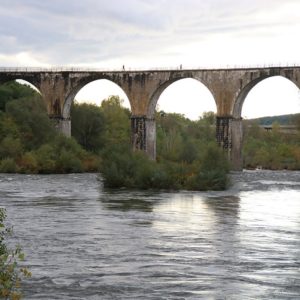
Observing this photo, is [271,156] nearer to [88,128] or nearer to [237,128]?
[237,128]

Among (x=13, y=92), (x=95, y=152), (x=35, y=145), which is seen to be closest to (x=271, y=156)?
(x=95, y=152)

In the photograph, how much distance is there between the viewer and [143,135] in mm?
47375

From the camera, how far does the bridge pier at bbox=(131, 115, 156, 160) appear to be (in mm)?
47250

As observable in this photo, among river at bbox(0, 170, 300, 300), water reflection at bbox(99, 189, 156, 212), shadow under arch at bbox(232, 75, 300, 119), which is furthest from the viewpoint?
shadow under arch at bbox(232, 75, 300, 119)

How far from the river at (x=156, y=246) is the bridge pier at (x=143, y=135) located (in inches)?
898

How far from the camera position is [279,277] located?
34.6 feet

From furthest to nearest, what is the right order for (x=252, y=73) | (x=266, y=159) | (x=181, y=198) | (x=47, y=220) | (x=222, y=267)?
(x=266, y=159), (x=252, y=73), (x=181, y=198), (x=47, y=220), (x=222, y=267)

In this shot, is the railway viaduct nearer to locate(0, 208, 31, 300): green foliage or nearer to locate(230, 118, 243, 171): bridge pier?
locate(230, 118, 243, 171): bridge pier

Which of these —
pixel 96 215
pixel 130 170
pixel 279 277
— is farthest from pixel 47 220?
pixel 130 170

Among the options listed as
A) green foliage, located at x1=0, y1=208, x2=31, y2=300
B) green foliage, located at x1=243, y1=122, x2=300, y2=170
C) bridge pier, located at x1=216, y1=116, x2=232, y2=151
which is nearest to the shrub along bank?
bridge pier, located at x1=216, y1=116, x2=232, y2=151

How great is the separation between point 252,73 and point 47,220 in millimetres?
28770

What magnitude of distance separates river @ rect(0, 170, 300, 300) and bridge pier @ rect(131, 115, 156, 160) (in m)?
22.8

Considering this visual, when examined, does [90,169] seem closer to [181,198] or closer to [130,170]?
[130,170]

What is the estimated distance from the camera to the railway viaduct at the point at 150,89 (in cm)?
4422
